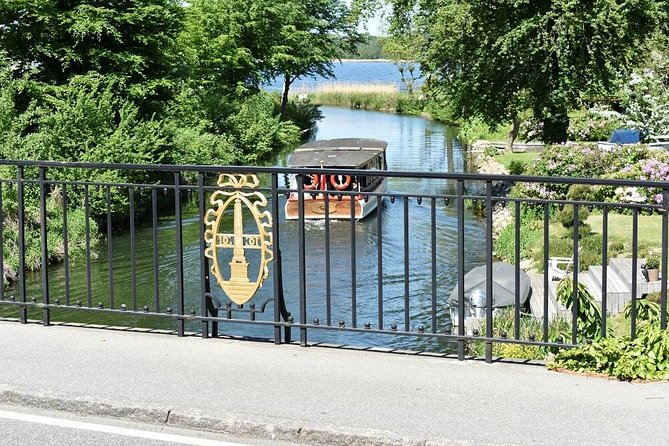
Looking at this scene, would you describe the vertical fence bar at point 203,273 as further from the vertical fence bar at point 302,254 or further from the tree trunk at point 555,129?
the tree trunk at point 555,129

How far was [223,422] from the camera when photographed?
21.7 ft

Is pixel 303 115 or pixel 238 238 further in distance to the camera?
pixel 303 115

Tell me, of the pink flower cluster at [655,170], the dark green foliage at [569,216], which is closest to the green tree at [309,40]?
the dark green foliage at [569,216]

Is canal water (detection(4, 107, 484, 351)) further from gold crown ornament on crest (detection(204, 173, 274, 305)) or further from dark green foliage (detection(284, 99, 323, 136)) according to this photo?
dark green foliage (detection(284, 99, 323, 136))

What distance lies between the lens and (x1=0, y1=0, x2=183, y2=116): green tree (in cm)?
3444

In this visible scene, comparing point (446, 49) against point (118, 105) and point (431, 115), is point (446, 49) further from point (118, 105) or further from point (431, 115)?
point (431, 115)

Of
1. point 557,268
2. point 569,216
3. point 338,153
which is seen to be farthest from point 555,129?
point 557,268

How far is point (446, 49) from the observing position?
36.6 meters

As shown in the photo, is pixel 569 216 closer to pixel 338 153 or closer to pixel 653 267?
pixel 653 267

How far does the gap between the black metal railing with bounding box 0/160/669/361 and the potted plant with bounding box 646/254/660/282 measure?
220mm

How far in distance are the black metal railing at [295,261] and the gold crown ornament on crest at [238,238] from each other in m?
0.09

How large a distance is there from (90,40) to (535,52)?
1473 centimetres

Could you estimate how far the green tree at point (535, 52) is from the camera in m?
32.9

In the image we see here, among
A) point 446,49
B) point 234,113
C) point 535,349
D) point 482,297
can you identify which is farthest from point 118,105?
point 535,349
